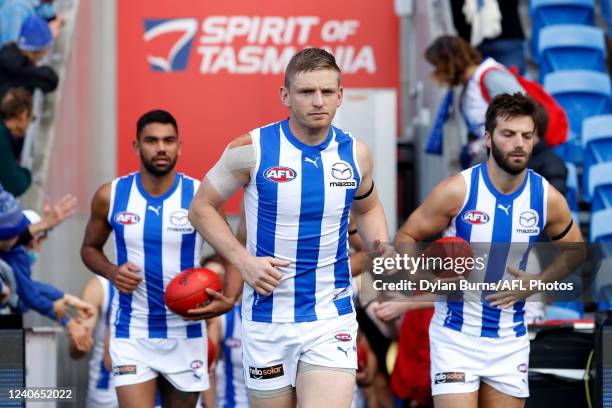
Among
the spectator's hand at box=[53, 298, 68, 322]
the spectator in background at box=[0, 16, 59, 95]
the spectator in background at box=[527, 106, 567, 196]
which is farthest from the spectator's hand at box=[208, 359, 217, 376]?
the spectator in background at box=[0, 16, 59, 95]

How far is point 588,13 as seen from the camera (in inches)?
519

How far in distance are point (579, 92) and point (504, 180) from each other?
229 inches

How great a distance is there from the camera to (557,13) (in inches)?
515

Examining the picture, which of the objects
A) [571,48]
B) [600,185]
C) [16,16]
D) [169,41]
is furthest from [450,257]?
[169,41]

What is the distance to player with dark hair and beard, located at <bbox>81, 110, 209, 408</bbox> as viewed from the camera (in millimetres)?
7344

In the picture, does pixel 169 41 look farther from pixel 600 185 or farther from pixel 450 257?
pixel 450 257

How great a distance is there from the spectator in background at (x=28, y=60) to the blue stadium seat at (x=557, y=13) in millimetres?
5264

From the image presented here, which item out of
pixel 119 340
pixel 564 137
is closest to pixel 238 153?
pixel 119 340

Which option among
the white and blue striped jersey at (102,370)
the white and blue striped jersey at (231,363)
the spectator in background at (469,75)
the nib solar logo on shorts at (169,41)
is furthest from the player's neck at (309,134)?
the nib solar logo on shorts at (169,41)

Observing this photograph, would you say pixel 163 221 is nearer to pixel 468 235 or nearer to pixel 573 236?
pixel 468 235

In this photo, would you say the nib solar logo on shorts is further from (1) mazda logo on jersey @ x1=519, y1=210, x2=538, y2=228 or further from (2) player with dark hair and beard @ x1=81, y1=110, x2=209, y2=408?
(1) mazda logo on jersey @ x1=519, y1=210, x2=538, y2=228

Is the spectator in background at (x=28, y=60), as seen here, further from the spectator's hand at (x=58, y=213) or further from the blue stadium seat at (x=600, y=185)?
the blue stadium seat at (x=600, y=185)

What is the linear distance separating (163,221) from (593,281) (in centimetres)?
261

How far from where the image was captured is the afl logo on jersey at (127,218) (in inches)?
293
